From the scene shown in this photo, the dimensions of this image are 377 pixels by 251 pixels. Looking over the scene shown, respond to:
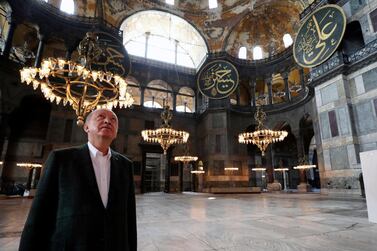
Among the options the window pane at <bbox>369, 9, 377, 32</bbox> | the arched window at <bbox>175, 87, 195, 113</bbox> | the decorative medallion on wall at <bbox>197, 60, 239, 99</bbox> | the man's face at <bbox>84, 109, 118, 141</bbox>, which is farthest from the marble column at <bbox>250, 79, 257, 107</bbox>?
the man's face at <bbox>84, 109, 118, 141</bbox>

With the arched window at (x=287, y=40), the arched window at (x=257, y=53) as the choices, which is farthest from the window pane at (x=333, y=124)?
the arched window at (x=257, y=53)

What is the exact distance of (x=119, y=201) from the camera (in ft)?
3.87

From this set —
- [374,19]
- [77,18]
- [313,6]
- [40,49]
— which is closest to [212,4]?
[313,6]

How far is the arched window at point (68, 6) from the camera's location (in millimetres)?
13666

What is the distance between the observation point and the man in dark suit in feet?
3.24

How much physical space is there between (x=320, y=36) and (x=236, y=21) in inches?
339

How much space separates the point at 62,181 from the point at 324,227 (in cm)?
338

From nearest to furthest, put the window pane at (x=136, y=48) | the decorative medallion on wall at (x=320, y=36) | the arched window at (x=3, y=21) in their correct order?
the decorative medallion on wall at (x=320, y=36), the arched window at (x=3, y=21), the window pane at (x=136, y=48)

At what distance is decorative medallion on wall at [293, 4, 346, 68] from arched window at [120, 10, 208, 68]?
27.5 ft

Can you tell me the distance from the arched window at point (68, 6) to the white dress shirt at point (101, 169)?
16.3m

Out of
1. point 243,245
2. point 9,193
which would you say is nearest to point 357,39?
point 243,245

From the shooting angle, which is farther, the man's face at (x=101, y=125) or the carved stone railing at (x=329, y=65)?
the carved stone railing at (x=329, y=65)

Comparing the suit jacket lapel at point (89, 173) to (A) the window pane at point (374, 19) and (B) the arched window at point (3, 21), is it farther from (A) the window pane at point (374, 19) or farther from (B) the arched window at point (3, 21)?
(B) the arched window at point (3, 21)

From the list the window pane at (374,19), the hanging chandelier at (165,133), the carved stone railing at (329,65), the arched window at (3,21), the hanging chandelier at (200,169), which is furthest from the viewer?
the hanging chandelier at (200,169)
